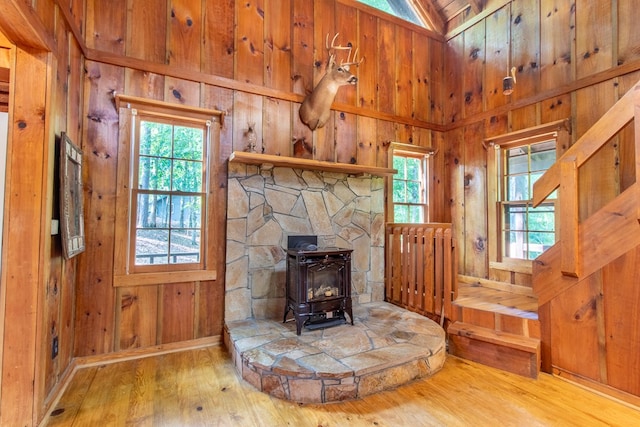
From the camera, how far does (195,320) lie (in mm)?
3203

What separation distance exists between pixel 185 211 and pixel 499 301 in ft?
11.8

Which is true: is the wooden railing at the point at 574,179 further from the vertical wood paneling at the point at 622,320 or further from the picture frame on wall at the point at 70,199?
the picture frame on wall at the point at 70,199

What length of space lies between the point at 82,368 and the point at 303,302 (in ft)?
6.64

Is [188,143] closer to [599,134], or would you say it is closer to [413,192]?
[413,192]

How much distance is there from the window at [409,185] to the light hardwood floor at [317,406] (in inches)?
91.3

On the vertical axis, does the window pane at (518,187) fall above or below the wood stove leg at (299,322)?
above

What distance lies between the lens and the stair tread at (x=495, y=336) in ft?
8.86

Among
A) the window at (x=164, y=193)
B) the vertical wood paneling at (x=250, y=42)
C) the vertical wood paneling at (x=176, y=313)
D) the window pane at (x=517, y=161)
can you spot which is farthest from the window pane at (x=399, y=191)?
the vertical wood paneling at (x=176, y=313)

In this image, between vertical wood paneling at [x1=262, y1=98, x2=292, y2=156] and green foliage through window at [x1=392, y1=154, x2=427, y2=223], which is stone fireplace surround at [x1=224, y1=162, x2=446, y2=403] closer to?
vertical wood paneling at [x1=262, y1=98, x2=292, y2=156]

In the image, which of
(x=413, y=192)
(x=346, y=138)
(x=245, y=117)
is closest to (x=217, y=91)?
(x=245, y=117)

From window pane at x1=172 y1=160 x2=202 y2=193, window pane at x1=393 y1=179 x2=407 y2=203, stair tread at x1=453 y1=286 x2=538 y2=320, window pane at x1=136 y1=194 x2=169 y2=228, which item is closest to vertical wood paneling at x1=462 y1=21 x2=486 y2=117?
window pane at x1=393 y1=179 x2=407 y2=203

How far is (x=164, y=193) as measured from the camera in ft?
10.3

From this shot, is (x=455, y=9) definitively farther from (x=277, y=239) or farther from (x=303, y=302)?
(x=303, y=302)

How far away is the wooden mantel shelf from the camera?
3081mm
